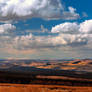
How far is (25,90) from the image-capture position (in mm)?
40281

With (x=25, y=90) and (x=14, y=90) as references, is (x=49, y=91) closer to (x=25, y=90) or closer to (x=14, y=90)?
(x=25, y=90)

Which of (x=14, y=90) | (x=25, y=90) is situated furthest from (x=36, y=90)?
(x=14, y=90)

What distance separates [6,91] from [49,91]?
9888mm

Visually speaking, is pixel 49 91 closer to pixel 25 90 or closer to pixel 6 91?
pixel 25 90

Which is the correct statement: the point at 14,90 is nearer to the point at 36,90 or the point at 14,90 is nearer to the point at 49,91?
the point at 36,90

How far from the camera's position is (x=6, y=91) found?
40.0 metres

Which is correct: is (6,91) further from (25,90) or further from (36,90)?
(36,90)

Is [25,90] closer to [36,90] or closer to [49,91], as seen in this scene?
[36,90]

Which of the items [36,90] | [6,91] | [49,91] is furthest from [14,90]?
[49,91]

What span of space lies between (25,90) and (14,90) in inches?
99.2

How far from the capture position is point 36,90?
40.7 meters

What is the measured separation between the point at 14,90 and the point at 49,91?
8.21 meters

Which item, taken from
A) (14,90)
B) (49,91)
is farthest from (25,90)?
(49,91)

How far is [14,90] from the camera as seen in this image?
4031 centimetres
